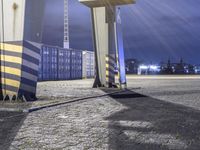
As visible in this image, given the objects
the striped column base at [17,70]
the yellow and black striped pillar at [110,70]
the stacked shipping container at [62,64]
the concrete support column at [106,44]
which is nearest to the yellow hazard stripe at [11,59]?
the striped column base at [17,70]

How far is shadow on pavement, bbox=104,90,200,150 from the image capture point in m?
4.13

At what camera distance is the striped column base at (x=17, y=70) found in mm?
8922

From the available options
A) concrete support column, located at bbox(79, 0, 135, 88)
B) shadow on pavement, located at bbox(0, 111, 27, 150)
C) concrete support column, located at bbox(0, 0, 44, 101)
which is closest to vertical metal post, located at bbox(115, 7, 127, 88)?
concrete support column, located at bbox(79, 0, 135, 88)

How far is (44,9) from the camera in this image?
9.64 meters

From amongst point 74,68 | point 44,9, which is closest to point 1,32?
point 44,9

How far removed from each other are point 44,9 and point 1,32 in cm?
138

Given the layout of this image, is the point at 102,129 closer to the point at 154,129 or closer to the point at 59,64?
the point at 154,129

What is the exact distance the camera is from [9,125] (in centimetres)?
531

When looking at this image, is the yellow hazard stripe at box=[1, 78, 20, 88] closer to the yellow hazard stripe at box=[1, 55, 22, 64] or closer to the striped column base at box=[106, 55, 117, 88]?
the yellow hazard stripe at box=[1, 55, 22, 64]

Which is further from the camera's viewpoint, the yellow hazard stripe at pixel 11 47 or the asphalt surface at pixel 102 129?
the yellow hazard stripe at pixel 11 47

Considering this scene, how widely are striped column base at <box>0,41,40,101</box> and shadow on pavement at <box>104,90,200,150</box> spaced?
315 cm

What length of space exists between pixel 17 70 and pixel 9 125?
12.4ft

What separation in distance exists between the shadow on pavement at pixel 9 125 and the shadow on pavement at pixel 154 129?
1280 millimetres

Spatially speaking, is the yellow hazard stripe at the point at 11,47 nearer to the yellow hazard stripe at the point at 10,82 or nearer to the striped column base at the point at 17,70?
the striped column base at the point at 17,70
